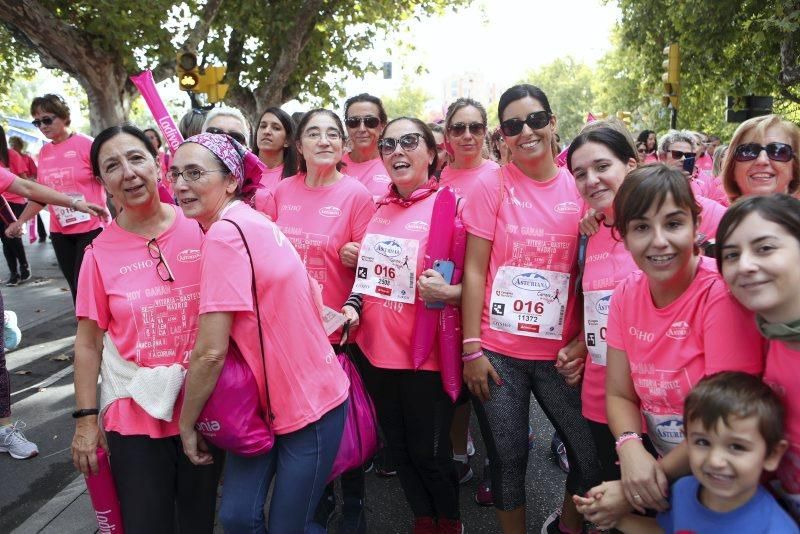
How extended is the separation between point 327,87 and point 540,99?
16.1m

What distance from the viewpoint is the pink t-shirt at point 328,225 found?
3.30 m

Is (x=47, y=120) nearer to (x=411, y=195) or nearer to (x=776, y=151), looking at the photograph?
(x=411, y=195)

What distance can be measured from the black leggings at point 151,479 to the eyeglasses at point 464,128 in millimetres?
2558

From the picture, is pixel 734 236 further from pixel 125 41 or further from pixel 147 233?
pixel 125 41

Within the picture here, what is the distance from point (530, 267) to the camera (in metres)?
2.79

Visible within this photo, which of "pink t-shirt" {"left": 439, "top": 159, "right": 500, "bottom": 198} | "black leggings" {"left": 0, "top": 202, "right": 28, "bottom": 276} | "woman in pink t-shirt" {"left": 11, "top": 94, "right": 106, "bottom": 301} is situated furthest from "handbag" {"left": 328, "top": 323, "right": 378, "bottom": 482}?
"black leggings" {"left": 0, "top": 202, "right": 28, "bottom": 276}

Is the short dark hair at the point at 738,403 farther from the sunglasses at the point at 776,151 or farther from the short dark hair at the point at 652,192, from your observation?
the sunglasses at the point at 776,151

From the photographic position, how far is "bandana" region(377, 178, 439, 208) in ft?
10.2

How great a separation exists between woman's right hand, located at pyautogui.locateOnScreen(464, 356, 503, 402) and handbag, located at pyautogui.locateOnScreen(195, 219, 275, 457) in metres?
1.03

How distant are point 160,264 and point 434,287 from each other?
3.79ft

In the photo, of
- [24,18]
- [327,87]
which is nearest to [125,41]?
[24,18]

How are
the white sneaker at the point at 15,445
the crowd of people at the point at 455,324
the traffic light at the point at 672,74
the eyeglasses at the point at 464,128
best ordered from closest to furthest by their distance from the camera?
the crowd of people at the point at 455,324
the eyeglasses at the point at 464,128
the white sneaker at the point at 15,445
the traffic light at the point at 672,74

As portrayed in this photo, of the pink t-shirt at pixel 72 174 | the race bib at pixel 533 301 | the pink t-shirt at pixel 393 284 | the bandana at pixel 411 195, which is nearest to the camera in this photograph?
the race bib at pixel 533 301

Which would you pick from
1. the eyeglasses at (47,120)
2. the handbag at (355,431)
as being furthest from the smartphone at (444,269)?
the eyeglasses at (47,120)
